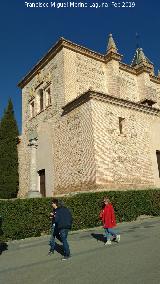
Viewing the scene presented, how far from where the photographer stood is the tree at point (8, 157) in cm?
2711

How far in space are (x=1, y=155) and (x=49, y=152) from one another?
650 centimetres

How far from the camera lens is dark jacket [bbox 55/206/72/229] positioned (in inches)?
315

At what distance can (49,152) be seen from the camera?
78.8ft

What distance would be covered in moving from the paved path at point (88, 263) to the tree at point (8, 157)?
17.3 m

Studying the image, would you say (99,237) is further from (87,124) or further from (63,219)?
(87,124)

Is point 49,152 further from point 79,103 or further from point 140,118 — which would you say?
point 140,118

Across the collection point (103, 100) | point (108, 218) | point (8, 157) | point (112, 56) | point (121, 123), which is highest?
point (112, 56)

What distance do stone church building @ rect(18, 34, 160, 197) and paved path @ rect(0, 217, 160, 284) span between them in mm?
7115

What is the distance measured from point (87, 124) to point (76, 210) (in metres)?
8.18

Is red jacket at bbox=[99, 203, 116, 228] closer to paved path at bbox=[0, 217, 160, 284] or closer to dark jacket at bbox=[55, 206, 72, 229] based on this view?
paved path at bbox=[0, 217, 160, 284]

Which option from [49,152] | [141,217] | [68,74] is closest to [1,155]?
[49,152]

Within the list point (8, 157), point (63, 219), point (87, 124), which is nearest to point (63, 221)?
point (63, 219)

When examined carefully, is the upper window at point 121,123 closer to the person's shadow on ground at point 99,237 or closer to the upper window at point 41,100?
the upper window at point 41,100

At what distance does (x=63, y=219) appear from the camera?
804 centimetres
